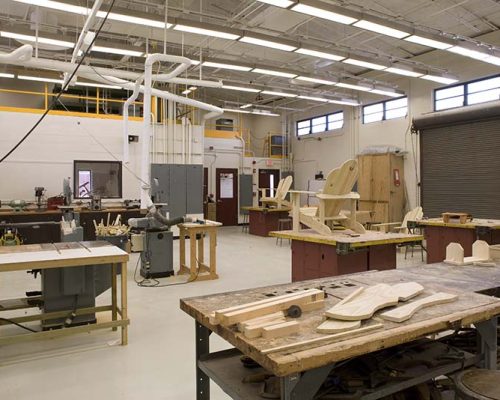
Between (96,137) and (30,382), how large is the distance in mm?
7158

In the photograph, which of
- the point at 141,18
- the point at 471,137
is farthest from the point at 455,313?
the point at 471,137

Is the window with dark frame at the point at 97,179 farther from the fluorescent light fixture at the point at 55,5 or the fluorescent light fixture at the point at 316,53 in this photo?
the fluorescent light fixture at the point at 316,53

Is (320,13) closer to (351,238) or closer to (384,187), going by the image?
(351,238)

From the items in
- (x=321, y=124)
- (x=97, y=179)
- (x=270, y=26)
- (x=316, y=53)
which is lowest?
(x=97, y=179)

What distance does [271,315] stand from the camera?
1.62 metres

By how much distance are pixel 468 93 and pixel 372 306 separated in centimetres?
899

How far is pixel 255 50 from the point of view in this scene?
905 centimetres

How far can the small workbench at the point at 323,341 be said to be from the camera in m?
1.34

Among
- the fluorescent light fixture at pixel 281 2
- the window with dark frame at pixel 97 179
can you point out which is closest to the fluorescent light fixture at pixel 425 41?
the fluorescent light fixture at pixel 281 2

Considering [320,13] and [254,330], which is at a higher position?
[320,13]

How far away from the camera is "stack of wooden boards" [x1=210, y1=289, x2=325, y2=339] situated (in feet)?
4.83

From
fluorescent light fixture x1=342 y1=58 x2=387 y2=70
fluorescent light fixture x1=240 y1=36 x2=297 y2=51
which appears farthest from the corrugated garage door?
fluorescent light fixture x1=240 y1=36 x2=297 y2=51

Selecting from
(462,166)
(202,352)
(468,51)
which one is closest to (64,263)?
(202,352)

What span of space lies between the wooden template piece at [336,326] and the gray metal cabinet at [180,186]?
319 inches
